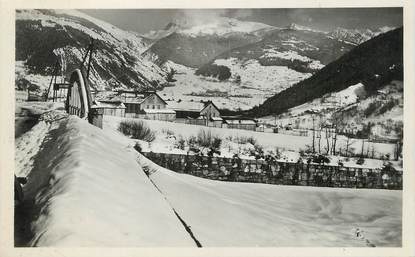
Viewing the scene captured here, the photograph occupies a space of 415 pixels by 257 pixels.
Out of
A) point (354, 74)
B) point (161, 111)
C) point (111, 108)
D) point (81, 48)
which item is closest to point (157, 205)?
point (161, 111)

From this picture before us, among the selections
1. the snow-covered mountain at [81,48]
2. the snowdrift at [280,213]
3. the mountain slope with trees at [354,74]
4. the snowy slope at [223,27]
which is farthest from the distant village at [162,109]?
the snowy slope at [223,27]

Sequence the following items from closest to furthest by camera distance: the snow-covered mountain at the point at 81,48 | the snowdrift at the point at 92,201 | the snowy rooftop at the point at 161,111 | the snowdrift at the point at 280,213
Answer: the snowdrift at the point at 92,201, the snowdrift at the point at 280,213, the snow-covered mountain at the point at 81,48, the snowy rooftop at the point at 161,111

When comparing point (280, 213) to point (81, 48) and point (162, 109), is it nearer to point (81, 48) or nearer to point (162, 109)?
point (162, 109)

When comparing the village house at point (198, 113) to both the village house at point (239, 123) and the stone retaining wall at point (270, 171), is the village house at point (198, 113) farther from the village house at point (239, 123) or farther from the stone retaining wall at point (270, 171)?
the stone retaining wall at point (270, 171)

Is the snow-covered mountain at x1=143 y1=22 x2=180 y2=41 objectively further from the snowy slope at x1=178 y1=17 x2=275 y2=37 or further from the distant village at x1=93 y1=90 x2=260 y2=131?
the distant village at x1=93 y1=90 x2=260 y2=131

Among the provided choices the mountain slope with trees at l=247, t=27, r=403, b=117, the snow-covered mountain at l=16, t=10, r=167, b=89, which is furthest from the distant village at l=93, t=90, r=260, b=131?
the mountain slope with trees at l=247, t=27, r=403, b=117

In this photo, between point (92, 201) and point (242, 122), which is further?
point (242, 122)
